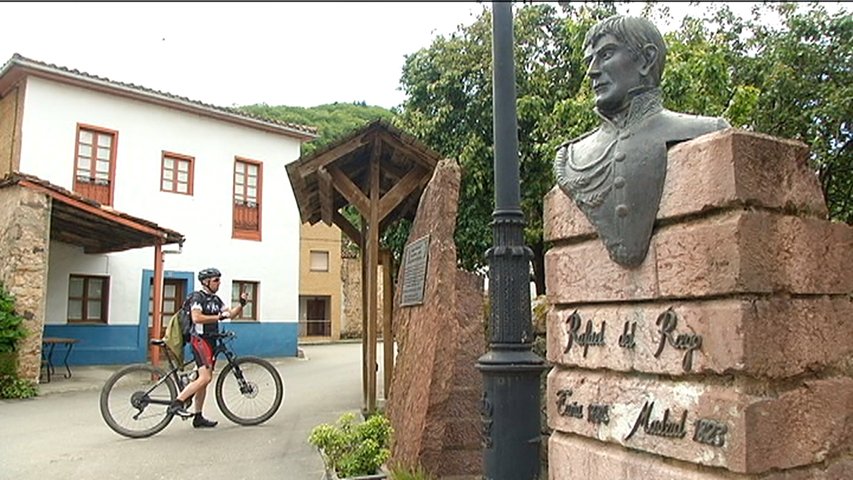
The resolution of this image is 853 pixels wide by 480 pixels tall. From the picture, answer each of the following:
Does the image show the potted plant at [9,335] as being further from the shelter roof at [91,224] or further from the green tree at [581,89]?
the green tree at [581,89]

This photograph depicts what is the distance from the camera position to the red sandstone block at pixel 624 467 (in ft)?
7.48

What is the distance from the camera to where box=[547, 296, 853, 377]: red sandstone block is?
222cm

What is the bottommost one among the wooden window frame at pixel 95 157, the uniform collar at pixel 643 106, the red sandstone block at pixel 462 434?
the red sandstone block at pixel 462 434

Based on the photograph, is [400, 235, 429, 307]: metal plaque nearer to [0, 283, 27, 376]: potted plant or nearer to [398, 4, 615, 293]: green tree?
[398, 4, 615, 293]: green tree

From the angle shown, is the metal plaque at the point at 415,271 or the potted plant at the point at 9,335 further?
the potted plant at the point at 9,335

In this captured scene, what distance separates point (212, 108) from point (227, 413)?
12.6m

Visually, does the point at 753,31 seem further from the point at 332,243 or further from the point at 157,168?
the point at 332,243

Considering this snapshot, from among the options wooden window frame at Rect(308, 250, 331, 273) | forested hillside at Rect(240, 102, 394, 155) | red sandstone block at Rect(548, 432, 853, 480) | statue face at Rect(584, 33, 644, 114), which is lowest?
red sandstone block at Rect(548, 432, 853, 480)

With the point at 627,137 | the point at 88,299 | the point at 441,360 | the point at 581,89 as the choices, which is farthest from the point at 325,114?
the point at 627,137

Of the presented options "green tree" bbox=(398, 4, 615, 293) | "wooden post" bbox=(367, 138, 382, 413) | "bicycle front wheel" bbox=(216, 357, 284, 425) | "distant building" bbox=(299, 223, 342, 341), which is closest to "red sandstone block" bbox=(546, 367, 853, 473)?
"wooden post" bbox=(367, 138, 382, 413)

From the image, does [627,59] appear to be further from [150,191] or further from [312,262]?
[312,262]

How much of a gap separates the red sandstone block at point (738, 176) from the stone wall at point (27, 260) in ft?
35.7

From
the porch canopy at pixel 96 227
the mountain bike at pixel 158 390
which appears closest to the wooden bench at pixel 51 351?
the porch canopy at pixel 96 227

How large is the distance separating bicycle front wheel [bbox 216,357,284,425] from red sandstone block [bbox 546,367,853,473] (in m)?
5.34
